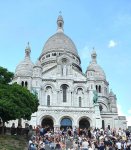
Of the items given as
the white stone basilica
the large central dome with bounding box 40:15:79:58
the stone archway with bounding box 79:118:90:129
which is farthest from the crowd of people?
the large central dome with bounding box 40:15:79:58

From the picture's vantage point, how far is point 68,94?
2334 inches

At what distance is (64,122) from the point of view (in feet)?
184

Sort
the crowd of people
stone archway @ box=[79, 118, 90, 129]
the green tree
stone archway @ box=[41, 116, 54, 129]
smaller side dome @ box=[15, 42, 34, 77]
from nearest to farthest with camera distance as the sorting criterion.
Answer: the crowd of people, the green tree, stone archway @ box=[41, 116, 54, 129], stone archway @ box=[79, 118, 90, 129], smaller side dome @ box=[15, 42, 34, 77]

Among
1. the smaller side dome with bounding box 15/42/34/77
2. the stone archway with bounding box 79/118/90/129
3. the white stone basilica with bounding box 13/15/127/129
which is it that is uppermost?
the smaller side dome with bounding box 15/42/34/77

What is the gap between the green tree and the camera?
34.7m

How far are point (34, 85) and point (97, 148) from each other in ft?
104

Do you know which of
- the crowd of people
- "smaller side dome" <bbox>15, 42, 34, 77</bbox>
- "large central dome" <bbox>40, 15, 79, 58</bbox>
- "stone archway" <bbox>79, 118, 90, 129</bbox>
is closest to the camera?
the crowd of people

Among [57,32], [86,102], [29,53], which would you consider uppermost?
[57,32]

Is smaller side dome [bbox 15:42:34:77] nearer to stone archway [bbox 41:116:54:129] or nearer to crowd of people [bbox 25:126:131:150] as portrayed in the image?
stone archway [bbox 41:116:54:129]

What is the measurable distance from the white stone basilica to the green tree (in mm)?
16047

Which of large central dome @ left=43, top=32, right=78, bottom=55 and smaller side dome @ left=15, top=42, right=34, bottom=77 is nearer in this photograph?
smaller side dome @ left=15, top=42, right=34, bottom=77

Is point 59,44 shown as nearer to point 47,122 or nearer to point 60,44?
point 60,44

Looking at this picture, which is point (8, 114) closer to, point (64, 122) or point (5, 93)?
point (5, 93)

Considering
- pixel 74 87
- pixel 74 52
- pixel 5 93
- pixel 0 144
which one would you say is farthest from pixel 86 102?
pixel 0 144
